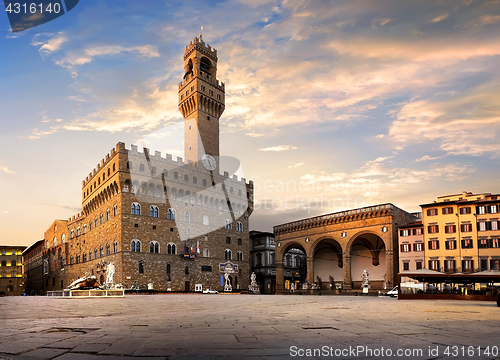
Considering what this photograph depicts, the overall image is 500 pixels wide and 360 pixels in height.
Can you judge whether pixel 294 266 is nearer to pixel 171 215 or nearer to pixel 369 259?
pixel 369 259

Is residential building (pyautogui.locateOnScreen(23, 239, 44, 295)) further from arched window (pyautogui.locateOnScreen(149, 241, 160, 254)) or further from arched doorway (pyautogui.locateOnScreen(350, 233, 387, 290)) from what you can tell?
arched doorway (pyautogui.locateOnScreen(350, 233, 387, 290))

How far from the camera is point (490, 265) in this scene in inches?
1544

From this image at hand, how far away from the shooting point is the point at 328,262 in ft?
187

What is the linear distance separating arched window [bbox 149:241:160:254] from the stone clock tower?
45.3ft

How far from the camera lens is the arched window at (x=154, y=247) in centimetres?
4870

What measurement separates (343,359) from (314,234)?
4966 cm

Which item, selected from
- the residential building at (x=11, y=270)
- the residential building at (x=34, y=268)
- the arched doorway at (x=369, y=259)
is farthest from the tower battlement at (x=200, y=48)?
the residential building at (x=11, y=270)

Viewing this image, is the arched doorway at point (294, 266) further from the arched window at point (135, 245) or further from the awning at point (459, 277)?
the awning at point (459, 277)

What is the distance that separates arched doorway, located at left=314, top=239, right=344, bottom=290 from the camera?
55.1 metres

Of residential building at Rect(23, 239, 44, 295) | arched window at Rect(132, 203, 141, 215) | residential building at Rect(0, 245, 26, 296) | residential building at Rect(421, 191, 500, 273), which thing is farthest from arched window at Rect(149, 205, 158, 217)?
residential building at Rect(0, 245, 26, 296)

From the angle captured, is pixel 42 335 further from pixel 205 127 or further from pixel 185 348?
pixel 205 127

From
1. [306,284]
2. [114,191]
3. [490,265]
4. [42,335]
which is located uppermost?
[114,191]

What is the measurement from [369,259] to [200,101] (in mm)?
31653

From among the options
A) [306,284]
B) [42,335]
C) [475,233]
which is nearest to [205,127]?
[306,284]
